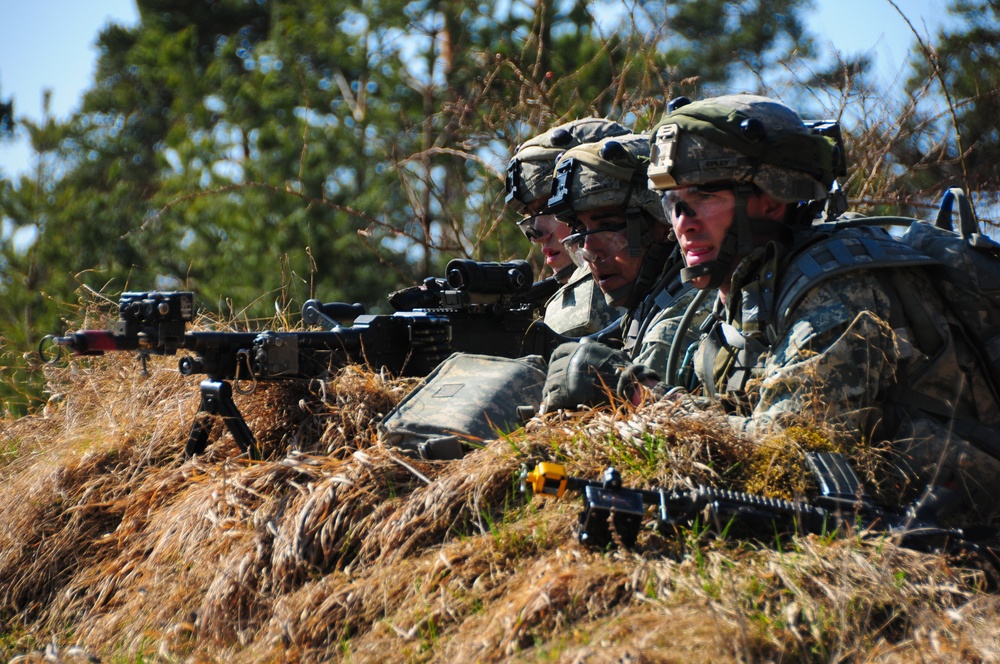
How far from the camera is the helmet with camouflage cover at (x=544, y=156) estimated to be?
18.5 ft

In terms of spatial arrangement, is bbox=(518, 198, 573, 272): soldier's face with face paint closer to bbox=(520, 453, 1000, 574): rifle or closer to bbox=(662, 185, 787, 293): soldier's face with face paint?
bbox=(662, 185, 787, 293): soldier's face with face paint

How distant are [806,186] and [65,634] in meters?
3.16

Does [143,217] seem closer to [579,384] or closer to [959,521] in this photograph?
[579,384]

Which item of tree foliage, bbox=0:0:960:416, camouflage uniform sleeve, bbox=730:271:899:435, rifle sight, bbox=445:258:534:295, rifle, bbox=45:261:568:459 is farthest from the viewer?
tree foliage, bbox=0:0:960:416

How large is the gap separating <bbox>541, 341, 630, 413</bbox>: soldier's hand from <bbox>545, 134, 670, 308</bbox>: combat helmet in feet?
3.84

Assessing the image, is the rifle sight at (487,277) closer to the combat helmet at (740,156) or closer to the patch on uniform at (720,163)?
the combat helmet at (740,156)

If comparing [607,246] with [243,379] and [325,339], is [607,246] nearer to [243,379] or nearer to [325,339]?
[325,339]

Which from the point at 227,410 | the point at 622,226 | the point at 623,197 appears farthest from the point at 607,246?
the point at 227,410

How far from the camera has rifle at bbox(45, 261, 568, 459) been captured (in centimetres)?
427

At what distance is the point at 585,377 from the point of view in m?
3.78

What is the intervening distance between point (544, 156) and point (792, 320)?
252 centimetres

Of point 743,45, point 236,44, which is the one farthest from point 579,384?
point 236,44

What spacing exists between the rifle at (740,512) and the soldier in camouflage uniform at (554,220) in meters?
2.67

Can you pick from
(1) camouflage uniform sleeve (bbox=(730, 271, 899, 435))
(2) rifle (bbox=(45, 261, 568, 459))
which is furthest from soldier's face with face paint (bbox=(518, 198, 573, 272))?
(1) camouflage uniform sleeve (bbox=(730, 271, 899, 435))
